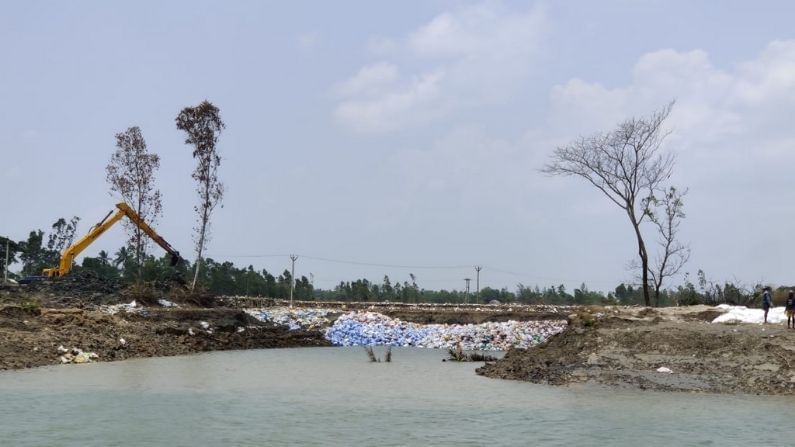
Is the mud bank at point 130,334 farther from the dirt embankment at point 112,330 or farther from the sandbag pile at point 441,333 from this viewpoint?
the sandbag pile at point 441,333

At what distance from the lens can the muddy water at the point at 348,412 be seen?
1032 centimetres

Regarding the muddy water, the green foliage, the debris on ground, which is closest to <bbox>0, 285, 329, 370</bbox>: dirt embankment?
the muddy water

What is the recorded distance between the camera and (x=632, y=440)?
10312 mm

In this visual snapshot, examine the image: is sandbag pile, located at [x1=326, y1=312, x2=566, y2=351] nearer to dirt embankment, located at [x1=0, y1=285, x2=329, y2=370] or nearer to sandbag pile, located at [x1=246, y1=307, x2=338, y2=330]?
sandbag pile, located at [x1=246, y1=307, x2=338, y2=330]

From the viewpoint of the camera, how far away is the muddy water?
10.3 meters

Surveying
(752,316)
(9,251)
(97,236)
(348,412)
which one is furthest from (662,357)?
(9,251)

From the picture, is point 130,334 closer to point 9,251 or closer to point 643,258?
point 643,258

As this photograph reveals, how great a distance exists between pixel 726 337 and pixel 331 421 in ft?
32.3

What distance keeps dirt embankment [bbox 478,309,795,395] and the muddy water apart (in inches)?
32.6

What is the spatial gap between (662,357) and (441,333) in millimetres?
16730

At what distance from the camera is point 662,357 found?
16.8 metres

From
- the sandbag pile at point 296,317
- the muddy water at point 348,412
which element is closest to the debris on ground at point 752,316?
the muddy water at point 348,412

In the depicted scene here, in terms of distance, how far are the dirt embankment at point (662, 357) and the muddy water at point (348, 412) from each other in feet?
2.72

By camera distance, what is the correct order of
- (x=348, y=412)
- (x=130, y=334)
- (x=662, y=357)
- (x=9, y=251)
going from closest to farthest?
(x=348, y=412)
(x=662, y=357)
(x=130, y=334)
(x=9, y=251)
